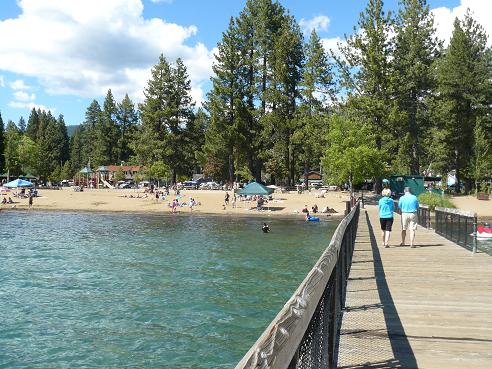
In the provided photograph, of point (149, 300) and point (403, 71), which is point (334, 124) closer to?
point (403, 71)

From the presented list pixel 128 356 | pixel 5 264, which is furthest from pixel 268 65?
pixel 128 356

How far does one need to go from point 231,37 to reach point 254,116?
486 inches

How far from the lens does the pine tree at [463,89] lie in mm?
56781

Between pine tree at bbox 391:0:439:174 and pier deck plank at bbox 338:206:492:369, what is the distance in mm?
42378

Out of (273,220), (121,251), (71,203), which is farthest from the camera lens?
(71,203)

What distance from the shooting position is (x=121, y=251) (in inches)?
966

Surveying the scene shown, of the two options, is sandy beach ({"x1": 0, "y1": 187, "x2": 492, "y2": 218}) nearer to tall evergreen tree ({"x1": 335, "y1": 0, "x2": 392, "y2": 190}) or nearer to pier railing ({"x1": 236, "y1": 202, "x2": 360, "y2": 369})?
tall evergreen tree ({"x1": 335, "y1": 0, "x2": 392, "y2": 190})

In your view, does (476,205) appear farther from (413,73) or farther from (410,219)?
(410,219)

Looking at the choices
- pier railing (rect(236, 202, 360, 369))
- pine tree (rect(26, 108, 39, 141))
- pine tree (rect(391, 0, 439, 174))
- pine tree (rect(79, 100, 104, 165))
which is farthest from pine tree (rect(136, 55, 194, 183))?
pier railing (rect(236, 202, 360, 369))

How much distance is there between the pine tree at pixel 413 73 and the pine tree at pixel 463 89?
2.07 meters

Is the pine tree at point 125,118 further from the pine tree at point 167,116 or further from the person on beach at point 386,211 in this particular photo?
the person on beach at point 386,211

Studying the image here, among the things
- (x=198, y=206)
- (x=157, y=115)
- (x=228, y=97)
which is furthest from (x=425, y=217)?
(x=157, y=115)

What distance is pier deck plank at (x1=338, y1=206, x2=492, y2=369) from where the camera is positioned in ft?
17.3

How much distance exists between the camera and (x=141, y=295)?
1505cm
